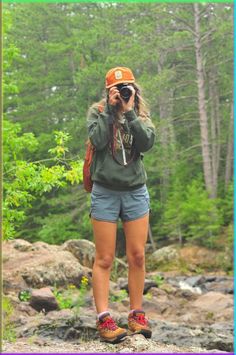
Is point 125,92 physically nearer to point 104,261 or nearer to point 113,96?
point 113,96

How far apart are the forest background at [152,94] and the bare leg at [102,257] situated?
13.4 m

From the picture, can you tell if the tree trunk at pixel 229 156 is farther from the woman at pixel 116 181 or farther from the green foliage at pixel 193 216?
the woman at pixel 116 181

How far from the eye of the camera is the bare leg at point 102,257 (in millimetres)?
2848

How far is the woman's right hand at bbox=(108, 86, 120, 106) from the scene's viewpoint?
287 cm

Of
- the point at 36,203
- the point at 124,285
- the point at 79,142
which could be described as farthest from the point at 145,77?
the point at 124,285

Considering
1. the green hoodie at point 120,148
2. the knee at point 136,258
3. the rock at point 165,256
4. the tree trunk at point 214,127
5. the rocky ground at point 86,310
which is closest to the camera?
the green hoodie at point 120,148

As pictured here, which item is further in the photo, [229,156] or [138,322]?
[229,156]

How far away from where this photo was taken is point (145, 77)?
→ 60.3 feet

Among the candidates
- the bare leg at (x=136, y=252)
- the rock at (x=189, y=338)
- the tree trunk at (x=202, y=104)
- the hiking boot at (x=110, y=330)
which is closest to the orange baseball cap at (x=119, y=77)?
the bare leg at (x=136, y=252)

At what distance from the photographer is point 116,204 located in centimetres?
286

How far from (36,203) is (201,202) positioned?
17.9ft

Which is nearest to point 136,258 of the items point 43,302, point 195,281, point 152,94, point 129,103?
point 129,103

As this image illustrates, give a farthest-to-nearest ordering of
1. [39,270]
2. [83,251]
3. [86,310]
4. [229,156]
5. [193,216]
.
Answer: [229,156], [193,216], [83,251], [39,270], [86,310]

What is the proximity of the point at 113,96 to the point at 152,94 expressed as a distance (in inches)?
599
